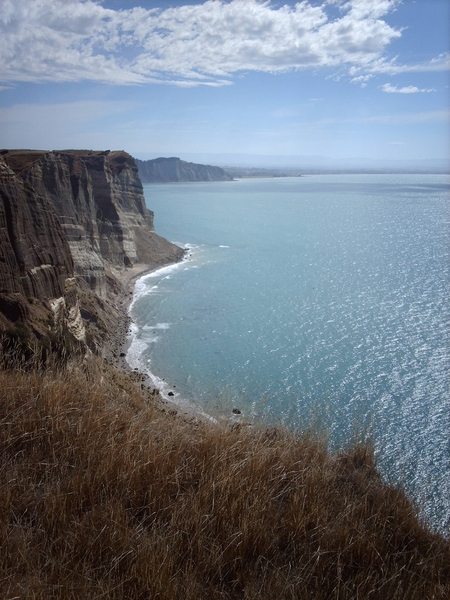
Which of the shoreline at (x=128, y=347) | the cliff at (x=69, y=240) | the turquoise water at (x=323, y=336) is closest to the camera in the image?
the turquoise water at (x=323, y=336)

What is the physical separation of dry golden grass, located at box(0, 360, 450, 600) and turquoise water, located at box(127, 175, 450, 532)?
107 cm

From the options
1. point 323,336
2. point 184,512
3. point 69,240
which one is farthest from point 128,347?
point 184,512

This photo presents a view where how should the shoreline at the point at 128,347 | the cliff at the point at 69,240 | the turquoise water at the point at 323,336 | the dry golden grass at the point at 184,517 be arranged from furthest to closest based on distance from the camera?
1. the shoreline at the point at 128,347
2. the cliff at the point at 69,240
3. the turquoise water at the point at 323,336
4. the dry golden grass at the point at 184,517

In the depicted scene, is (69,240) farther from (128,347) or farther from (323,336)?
(323,336)

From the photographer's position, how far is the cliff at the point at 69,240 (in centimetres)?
1884

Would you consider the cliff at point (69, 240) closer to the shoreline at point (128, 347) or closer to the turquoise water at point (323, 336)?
the shoreline at point (128, 347)

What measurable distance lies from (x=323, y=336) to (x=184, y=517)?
2831 cm

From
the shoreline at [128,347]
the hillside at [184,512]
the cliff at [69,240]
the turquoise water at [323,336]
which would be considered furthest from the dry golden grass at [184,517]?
the cliff at [69,240]

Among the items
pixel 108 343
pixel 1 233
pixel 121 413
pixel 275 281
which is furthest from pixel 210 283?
pixel 121 413

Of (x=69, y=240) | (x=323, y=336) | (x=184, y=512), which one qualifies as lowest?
(x=323, y=336)

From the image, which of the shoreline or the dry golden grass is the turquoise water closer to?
the shoreline

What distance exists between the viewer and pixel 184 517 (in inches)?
135

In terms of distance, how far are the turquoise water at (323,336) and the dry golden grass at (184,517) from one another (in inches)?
42.2

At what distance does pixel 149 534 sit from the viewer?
3328 mm
